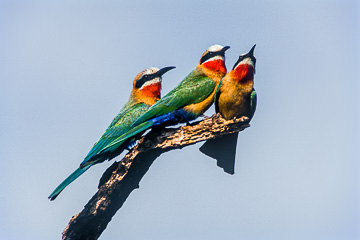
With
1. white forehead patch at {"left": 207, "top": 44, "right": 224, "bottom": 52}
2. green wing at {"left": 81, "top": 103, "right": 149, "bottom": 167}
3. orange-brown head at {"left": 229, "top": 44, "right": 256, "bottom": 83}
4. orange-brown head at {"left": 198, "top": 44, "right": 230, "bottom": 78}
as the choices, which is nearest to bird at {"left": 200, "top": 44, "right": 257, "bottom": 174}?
orange-brown head at {"left": 229, "top": 44, "right": 256, "bottom": 83}

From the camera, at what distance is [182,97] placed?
5805 mm

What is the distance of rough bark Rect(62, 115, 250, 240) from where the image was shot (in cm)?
525

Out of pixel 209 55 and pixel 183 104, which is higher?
pixel 209 55

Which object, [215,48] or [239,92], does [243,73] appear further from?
[215,48]

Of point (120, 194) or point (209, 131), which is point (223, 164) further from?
point (120, 194)

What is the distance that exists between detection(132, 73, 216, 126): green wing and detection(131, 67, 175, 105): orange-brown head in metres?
0.92

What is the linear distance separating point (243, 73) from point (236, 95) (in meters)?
0.28

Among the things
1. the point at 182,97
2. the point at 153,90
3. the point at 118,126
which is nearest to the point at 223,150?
the point at 182,97

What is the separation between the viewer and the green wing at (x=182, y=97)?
5.77m

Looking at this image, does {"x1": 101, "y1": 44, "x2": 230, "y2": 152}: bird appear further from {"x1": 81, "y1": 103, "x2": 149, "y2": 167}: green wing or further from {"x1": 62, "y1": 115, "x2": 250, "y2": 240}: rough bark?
{"x1": 62, "y1": 115, "x2": 250, "y2": 240}: rough bark

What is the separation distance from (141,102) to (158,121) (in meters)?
Result: 1.25

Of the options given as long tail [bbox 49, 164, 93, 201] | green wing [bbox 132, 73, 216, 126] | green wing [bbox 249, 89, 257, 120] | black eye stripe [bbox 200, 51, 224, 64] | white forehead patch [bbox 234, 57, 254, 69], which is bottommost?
long tail [bbox 49, 164, 93, 201]

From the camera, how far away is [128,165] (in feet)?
17.6

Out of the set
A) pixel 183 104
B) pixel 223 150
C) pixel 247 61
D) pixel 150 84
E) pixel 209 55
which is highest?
pixel 209 55
